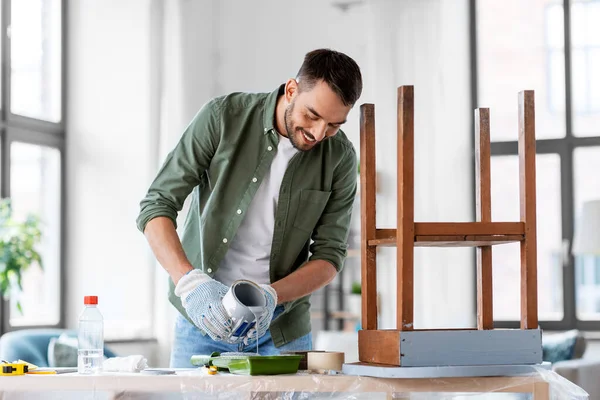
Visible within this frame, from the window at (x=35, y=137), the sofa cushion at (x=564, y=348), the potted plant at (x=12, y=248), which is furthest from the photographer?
the window at (x=35, y=137)

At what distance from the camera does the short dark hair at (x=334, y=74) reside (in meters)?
1.71

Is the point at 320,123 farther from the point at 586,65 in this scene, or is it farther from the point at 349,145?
the point at 586,65

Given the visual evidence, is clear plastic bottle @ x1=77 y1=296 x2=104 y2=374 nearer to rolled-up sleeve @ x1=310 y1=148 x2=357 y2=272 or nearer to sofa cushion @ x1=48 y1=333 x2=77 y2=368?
rolled-up sleeve @ x1=310 y1=148 x2=357 y2=272

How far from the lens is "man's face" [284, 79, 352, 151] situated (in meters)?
1.72

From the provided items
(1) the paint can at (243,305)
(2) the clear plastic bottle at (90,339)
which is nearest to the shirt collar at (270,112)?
(1) the paint can at (243,305)

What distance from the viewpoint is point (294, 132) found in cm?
182

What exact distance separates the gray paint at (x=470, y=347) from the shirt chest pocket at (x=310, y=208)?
0.57 metres

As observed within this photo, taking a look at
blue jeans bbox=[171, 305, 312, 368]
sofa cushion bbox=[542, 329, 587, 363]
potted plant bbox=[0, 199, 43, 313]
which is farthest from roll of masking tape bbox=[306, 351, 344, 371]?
potted plant bbox=[0, 199, 43, 313]

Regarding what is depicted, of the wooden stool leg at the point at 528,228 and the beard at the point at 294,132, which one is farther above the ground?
the beard at the point at 294,132

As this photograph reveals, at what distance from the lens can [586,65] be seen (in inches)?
217

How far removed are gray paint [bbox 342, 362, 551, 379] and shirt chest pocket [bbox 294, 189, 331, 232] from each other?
19.8 inches

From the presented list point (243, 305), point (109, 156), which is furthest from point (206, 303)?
point (109, 156)

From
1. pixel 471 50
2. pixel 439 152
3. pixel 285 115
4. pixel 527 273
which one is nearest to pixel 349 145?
pixel 285 115

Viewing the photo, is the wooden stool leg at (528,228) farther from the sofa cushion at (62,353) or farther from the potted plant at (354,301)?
the potted plant at (354,301)
